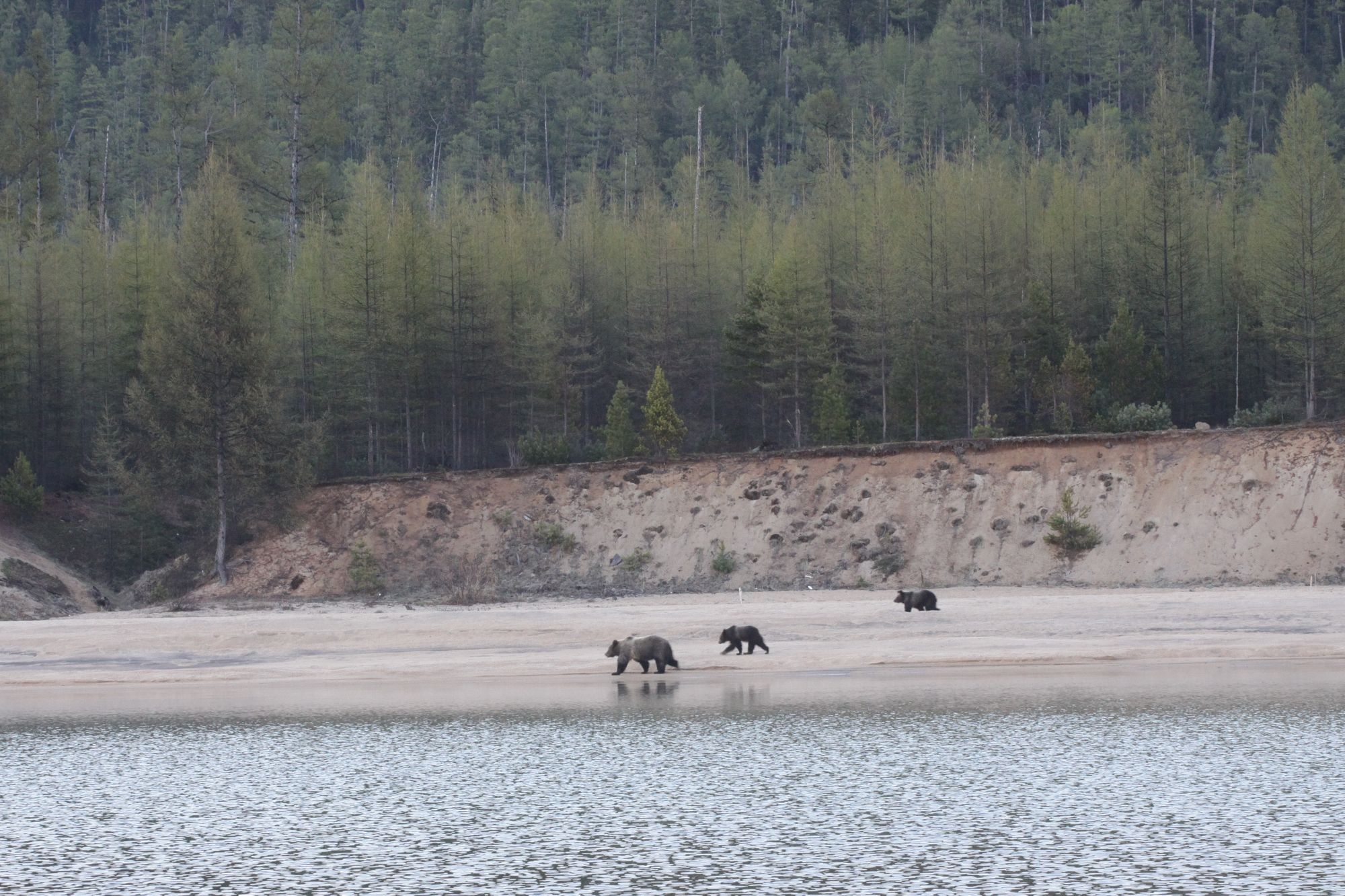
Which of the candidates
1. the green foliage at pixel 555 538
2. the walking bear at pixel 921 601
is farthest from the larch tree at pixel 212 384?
the walking bear at pixel 921 601

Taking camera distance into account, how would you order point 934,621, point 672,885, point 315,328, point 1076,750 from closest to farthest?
point 672,885, point 1076,750, point 934,621, point 315,328

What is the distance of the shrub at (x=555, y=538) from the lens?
46438 mm

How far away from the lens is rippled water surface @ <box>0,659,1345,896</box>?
15.4m

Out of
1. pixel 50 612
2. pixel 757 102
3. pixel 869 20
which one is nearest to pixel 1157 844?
pixel 50 612

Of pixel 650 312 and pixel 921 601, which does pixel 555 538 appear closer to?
pixel 650 312

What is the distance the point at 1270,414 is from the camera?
4806 cm

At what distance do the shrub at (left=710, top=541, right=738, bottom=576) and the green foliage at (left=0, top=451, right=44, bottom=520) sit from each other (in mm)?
22674

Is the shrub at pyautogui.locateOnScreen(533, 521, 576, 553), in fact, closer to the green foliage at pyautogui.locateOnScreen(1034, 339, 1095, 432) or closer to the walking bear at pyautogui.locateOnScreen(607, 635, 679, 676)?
the walking bear at pyautogui.locateOnScreen(607, 635, 679, 676)

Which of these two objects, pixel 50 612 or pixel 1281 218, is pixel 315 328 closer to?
pixel 50 612

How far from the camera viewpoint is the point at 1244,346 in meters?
56.1

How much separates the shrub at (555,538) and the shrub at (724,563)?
4.88m

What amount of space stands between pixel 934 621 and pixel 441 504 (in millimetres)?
20231

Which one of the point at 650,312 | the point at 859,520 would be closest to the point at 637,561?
the point at 859,520

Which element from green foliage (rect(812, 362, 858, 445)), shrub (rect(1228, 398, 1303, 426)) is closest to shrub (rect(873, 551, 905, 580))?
green foliage (rect(812, 362, 858, 445))
